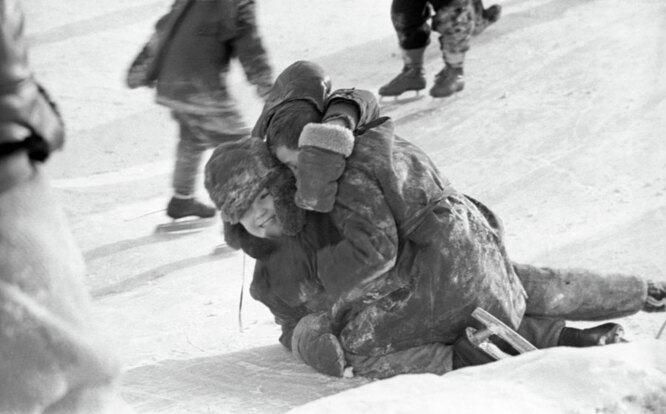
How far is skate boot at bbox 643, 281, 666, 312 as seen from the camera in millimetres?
3822

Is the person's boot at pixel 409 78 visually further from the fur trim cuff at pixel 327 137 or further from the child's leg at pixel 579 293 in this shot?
the fur trim cuff at pixel 327 137

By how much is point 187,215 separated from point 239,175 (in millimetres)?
1830

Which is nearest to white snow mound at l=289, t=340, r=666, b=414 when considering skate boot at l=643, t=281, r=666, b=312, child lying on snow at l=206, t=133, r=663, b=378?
child lying on snow at l=206, t=133, r=663, b=378

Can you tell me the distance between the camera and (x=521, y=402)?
203cm

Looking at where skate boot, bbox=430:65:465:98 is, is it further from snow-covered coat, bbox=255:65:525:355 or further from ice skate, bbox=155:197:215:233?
snow-covered coat, bbox=255:65:525:355

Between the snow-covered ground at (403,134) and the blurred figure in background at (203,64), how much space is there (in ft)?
1.75

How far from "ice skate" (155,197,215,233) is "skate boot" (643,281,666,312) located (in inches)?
85.1

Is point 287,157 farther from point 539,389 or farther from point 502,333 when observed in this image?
point 539,389

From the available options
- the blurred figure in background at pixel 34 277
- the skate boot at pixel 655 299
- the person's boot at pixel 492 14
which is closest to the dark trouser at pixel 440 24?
the person's boot at pixel 492 14

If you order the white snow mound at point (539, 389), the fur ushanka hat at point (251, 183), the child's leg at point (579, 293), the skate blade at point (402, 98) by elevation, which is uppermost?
the white snow mound at point (539, 389)

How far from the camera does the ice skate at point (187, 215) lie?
5195 millimetres

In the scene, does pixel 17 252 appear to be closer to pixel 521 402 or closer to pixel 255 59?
pixel 521 402

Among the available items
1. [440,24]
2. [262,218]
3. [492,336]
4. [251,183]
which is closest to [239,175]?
[251,183]

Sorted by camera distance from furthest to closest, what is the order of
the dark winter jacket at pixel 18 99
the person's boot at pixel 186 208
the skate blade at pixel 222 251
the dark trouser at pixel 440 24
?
the dark trouser at pixel 440 24 < the person's boot at pixel 186 208 < the skate blade at pixel 222 251 < the dark winter jacket at pixel 18 99
